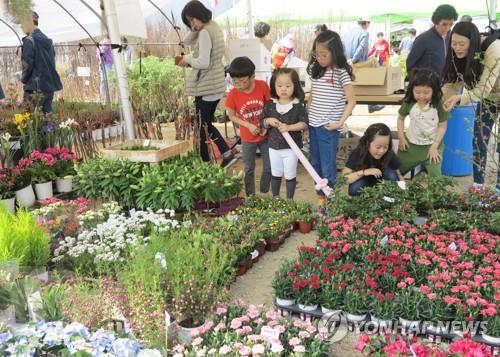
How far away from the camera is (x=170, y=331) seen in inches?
97.3

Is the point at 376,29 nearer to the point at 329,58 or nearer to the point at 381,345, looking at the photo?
the point at 329,58

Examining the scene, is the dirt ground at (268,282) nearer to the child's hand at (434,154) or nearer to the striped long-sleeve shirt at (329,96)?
the striped long-sleeve shirt at (329,96)

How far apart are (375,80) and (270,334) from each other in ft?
13.9

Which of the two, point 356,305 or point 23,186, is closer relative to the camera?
point 356,305

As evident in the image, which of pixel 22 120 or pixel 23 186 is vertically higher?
pixel 22 120

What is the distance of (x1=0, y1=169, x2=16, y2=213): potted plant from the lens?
4.42 meters

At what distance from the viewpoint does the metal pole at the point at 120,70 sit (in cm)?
468

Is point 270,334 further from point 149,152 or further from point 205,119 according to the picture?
point 205,119

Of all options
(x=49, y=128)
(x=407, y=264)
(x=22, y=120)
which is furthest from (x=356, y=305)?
(x=22, y=120)

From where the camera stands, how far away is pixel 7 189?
4477mm

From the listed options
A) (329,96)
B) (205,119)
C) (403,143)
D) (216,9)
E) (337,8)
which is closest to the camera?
(329,96)

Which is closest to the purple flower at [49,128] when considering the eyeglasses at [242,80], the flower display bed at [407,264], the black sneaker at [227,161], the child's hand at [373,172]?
the black sneaker at [227,161]

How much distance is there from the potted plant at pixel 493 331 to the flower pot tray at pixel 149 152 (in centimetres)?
300

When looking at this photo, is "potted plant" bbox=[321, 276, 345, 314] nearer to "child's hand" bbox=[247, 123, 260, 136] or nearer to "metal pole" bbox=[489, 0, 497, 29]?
"child's hand" bbox=[247, 123, 260, 136]
